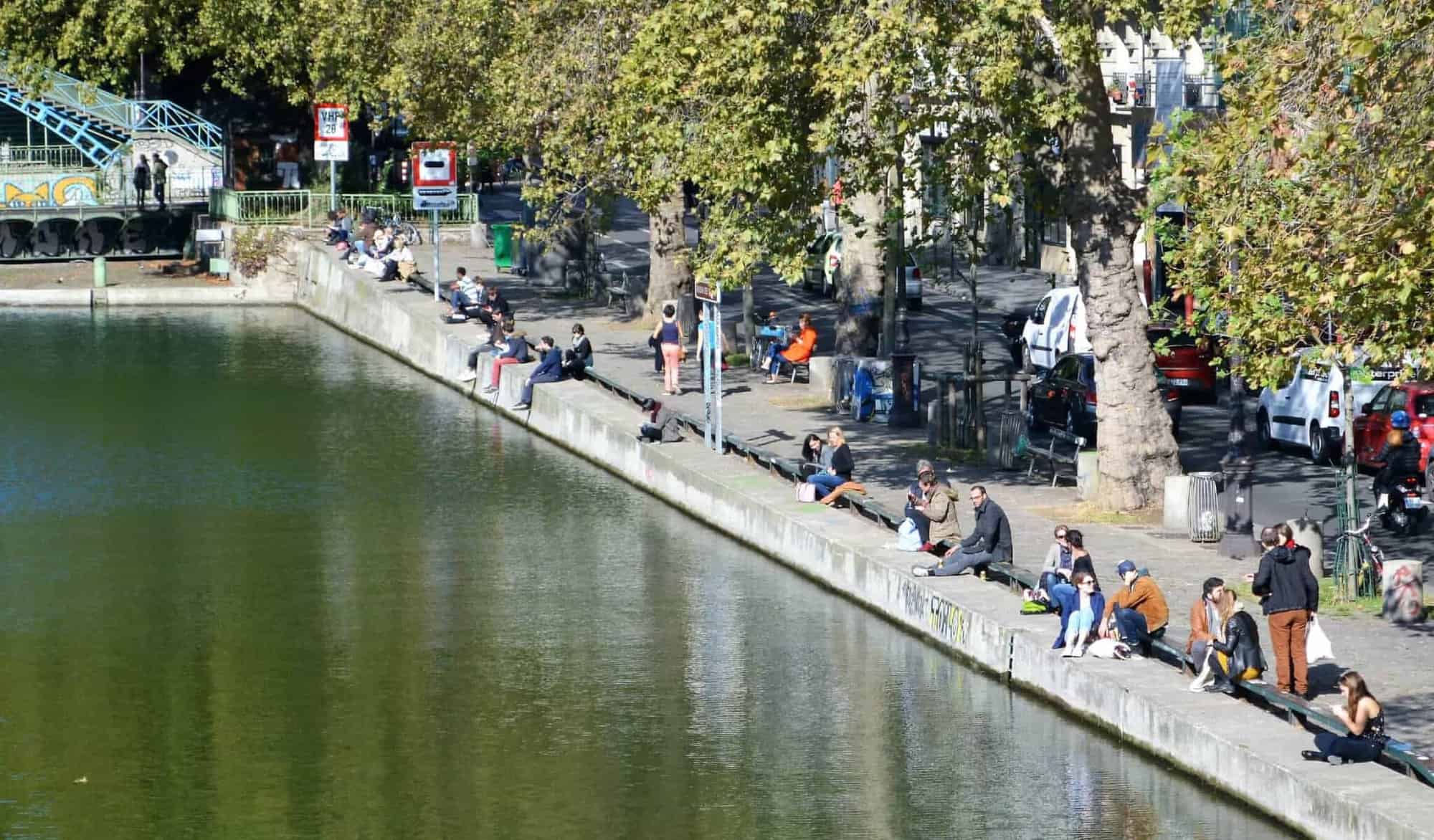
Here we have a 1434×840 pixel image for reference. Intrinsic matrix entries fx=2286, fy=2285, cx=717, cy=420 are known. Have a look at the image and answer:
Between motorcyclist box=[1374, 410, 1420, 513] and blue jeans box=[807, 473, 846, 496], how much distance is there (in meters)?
6.22

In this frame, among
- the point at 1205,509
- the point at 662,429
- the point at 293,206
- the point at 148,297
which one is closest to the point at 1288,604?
the point at 1205,509

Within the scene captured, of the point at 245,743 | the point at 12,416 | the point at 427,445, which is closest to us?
the point at 245,743

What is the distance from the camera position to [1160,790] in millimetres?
17578

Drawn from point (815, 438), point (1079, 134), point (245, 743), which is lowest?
point (245, 743)

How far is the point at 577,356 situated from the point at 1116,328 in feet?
42.7

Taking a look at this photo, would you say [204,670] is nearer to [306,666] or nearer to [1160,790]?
[306,666]

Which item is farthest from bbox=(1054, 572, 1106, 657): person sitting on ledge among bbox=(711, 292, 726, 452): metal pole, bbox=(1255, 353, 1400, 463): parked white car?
bbox=(1255, 353, 1400, 463): parked white car

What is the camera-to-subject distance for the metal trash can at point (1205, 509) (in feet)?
83.8

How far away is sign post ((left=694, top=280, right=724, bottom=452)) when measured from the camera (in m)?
30.0

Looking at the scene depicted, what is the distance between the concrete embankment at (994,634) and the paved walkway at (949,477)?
886 millimetres

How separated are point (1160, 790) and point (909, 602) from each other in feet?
19.2

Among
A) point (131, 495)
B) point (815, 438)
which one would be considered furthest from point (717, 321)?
point (131, 495)

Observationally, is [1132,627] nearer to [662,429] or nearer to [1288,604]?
[1288,604]

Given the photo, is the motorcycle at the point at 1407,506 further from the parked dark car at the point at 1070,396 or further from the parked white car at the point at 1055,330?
the parked white car at the point at 1055,330
